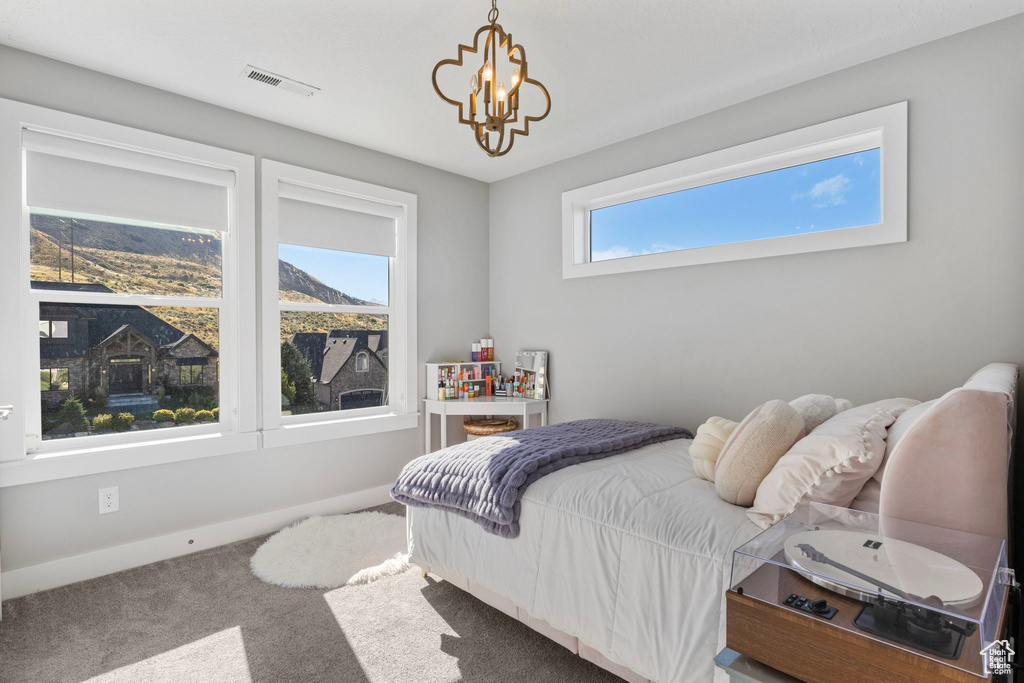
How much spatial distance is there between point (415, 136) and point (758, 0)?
212 centimetres

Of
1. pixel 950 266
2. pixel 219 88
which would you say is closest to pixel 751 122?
pixel 950 266

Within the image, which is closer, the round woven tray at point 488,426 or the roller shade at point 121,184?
the roller shade at point 121,184

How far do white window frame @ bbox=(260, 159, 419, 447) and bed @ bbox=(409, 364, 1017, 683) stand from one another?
4.92 ft

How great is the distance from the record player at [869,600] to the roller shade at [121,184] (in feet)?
10.5

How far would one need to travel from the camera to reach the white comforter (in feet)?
4.82

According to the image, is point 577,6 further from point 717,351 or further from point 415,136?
point 717,351

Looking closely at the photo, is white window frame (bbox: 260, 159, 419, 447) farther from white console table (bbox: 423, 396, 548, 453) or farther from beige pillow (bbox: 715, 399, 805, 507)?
beige pillow (bbox: 715, 399, 805, 507)

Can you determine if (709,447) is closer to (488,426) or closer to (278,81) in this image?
(488,426)

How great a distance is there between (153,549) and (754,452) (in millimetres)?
3030

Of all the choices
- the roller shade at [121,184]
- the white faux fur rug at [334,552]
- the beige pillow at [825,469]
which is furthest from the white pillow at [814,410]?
the roller shade at [121,184]

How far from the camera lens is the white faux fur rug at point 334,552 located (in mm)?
2596

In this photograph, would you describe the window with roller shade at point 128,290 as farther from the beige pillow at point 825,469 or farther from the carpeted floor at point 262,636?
the beige pillow at point 825,469

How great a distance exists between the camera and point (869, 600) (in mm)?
991

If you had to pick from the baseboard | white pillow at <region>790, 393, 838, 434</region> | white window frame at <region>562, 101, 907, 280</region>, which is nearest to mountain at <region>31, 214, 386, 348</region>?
the baseboard
